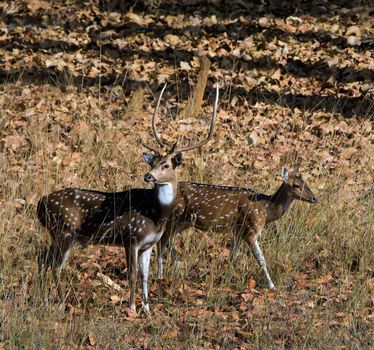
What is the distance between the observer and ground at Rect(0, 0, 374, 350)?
309 inches

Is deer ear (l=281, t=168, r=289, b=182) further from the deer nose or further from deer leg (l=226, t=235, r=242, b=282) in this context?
the deer nose

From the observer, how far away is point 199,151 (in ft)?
39.5

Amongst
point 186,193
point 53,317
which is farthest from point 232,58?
point 53,317

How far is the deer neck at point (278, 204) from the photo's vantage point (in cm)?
950

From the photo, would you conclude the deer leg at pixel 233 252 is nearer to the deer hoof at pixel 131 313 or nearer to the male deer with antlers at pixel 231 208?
the male deer with antlers at pixel 231 208

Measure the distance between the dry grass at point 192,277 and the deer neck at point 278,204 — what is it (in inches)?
8.0

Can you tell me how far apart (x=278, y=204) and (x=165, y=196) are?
5.07 ft

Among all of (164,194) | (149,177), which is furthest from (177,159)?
(149,177)

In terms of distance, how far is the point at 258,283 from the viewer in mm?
9109

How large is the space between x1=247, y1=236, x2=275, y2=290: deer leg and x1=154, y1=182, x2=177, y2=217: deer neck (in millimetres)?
1109

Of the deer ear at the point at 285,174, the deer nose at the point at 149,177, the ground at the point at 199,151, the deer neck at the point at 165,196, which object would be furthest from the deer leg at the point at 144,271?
the deer ear at the point at 285,174

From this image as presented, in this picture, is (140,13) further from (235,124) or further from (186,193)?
(186,193)

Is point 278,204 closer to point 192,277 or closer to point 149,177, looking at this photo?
point 192,277

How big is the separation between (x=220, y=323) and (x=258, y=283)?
128 centimetres
